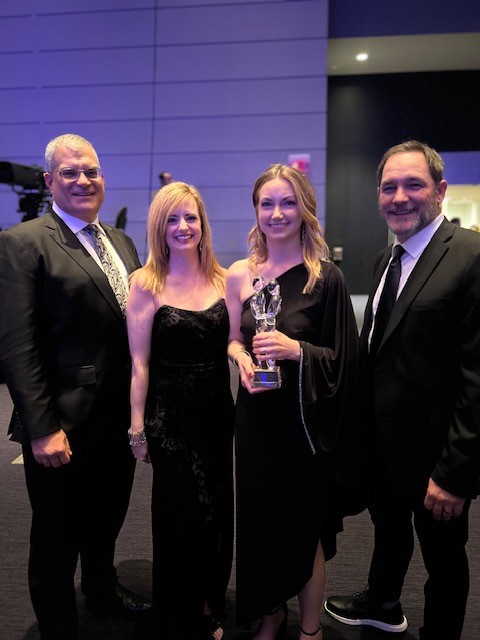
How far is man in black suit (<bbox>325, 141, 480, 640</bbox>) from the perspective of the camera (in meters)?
1.40

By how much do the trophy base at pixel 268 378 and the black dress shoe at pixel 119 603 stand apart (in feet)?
3.69

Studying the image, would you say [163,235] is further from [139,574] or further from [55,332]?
[139,574]

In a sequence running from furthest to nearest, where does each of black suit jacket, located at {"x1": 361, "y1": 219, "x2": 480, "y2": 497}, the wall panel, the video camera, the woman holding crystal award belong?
the wall panel → the video camera → the woman holding crystal award → black suit jacket, located at {"x1": 361, "y1": 219, "x2": 480, "y2": 497}

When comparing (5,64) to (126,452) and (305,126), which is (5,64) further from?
(126,452)

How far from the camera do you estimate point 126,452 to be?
189 cm

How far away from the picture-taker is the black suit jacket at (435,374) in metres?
1.39

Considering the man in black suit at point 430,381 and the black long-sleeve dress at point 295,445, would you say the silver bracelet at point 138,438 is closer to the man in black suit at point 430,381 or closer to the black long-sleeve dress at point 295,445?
the black long-sleeve dress at point 295,445

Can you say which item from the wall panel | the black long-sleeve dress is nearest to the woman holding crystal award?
the black long-sleeve dress

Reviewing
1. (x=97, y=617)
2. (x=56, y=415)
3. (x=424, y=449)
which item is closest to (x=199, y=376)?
(x=56, y=415)

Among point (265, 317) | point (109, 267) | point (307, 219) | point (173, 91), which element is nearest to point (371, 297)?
point (307, 219)

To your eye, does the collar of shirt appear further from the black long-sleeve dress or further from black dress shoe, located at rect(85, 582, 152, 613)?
black dress shoe, located at rect(85, 582, 152, 613)

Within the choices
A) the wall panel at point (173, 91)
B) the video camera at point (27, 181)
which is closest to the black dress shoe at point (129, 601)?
the video camera at point (27, 181)

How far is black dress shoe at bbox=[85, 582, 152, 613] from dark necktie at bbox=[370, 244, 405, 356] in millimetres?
1318

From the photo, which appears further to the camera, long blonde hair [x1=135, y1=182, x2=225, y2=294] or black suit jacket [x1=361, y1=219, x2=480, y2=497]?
long blonde hair [x1=135, y1=182, x2=225, y2=294]
